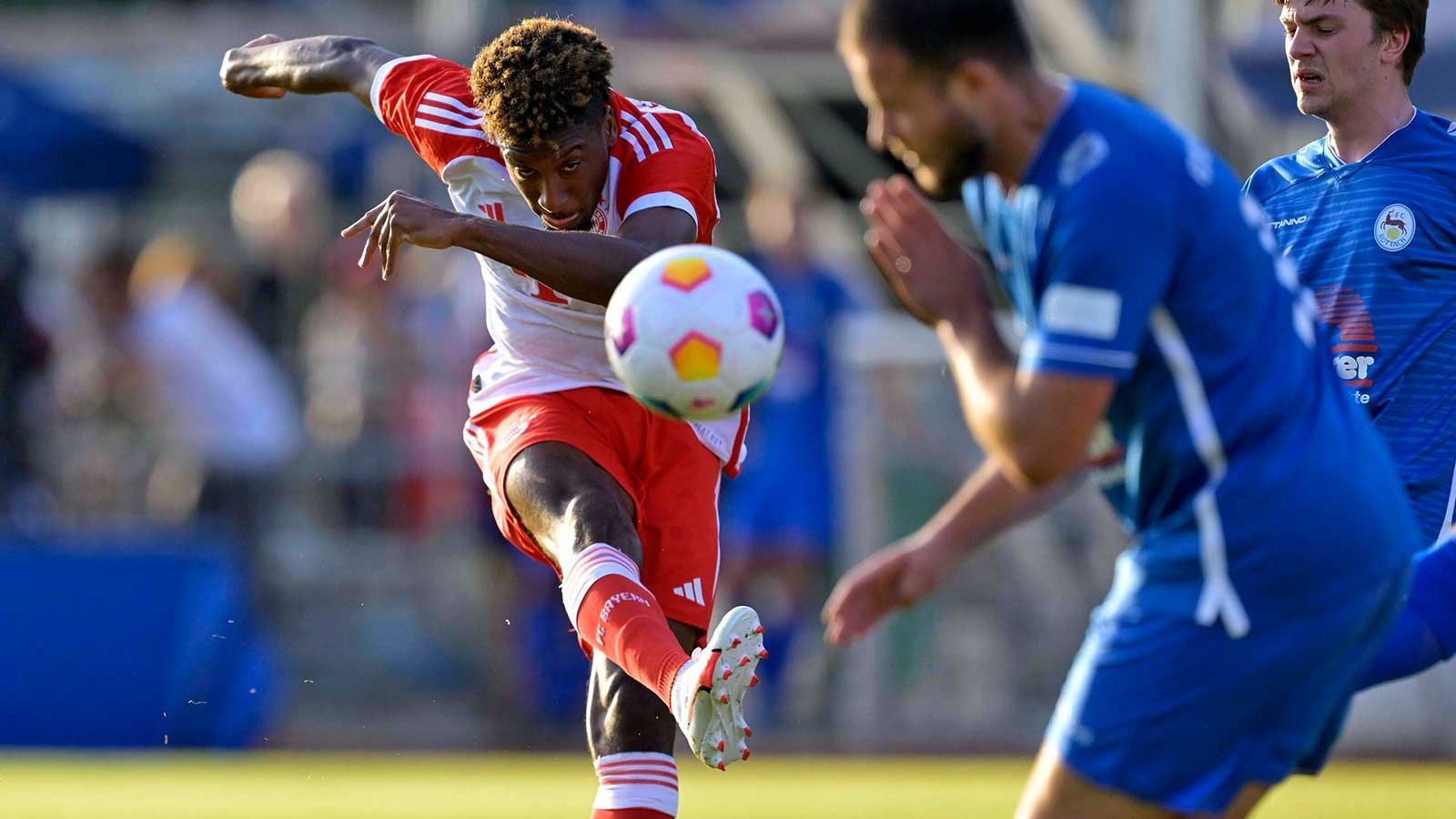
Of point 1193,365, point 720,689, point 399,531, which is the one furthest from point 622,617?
point 399,531

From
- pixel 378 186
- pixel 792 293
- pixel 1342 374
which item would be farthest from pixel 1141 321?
pixel 378 186

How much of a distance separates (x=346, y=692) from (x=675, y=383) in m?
9.02

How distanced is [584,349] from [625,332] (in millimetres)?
1253

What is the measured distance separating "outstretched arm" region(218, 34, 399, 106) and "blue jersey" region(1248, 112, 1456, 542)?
9.95ft

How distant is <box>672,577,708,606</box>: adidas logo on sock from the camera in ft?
20.4

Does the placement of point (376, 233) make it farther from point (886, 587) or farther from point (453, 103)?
point (886, 587)

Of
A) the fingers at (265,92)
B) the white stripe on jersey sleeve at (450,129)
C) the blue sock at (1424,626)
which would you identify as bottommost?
the blue sock at (1424,626)

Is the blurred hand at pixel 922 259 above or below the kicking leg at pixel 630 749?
above

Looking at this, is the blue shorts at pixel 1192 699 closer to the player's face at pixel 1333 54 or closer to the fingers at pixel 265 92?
the player's face at pixel 1333 54

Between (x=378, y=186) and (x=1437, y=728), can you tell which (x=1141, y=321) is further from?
(x=378, y=186)

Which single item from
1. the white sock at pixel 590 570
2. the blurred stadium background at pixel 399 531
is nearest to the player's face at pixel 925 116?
the white sock at pixel 590 570

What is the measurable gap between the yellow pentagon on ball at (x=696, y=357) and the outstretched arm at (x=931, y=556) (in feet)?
3.62

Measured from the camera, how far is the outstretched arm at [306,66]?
661 cm

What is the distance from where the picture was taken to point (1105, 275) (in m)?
3.79
